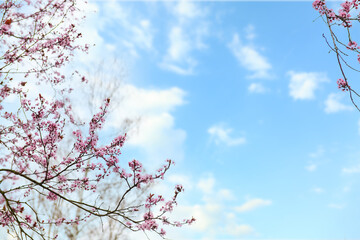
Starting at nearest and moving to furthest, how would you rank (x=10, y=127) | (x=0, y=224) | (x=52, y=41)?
(x=0, y=224) < (x=10, y=127) < (x=52, y=41)

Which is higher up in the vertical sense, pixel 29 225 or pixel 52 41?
pixel 52 41

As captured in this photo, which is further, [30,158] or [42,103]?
[30,158]

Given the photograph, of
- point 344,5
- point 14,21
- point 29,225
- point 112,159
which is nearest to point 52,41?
point 14,21

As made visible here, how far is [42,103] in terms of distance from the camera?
15.5ft

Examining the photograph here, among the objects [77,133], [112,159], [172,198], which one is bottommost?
[172,198]

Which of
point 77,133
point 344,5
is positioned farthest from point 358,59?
point 77,133

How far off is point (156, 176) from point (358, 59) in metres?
3.27

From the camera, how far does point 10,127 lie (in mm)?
5516

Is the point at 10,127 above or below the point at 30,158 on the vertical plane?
above

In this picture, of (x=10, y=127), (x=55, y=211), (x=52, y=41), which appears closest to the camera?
(x=10, y=127)

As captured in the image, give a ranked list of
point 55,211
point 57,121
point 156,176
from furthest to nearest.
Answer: point 55,211 < point 57,121 < point 156,176

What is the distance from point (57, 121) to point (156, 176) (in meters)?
1.68

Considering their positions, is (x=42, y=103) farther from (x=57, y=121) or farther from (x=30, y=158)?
(x=30, y=158)

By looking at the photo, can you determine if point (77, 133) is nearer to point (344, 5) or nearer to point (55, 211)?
point (344, 5)
